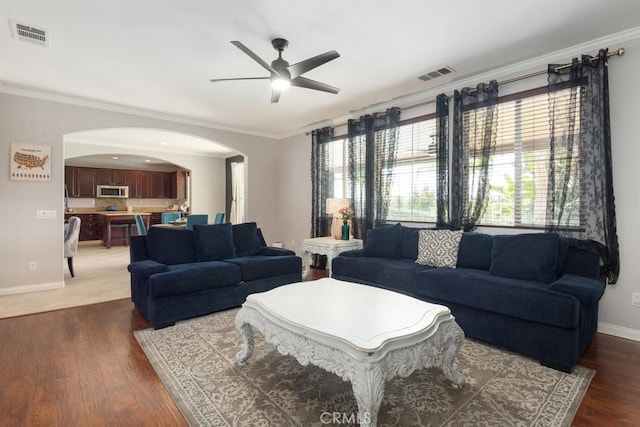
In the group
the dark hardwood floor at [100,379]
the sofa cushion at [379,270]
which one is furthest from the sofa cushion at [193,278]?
the sofa cushion at [379,270]

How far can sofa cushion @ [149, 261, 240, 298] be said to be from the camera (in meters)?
3.02

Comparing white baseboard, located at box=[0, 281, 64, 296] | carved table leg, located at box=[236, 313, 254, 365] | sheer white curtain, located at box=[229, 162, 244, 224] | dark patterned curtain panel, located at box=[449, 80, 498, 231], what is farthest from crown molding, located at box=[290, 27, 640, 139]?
white baseboard, located at box=[0, 281, 64, 296]

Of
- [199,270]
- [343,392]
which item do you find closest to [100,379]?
[199,270]

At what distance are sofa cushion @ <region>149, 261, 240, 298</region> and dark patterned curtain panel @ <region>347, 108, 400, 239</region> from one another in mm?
2185

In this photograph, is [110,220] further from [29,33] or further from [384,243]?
[384,243]

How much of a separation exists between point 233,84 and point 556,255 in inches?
155

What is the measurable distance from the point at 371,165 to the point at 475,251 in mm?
2086

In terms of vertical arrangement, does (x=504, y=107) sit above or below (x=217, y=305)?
above

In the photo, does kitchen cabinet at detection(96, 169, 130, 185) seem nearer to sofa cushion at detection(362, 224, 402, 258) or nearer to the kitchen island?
the kitchen island

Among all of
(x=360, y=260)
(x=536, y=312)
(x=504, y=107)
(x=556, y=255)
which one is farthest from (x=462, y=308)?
(x=504, y=107)

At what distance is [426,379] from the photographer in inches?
84.4

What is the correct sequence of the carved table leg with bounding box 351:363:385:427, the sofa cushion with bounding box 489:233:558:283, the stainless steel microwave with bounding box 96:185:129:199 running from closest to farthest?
the carved table leg with bounding box 351:363:385:427, the sofa cushion with bounding box 489:233:558:283, the stainless steel microwave with bounding box 96:185:129:199

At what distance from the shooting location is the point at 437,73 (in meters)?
3.71

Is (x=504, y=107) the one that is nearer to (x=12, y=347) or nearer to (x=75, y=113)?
(x=12, y=347)
